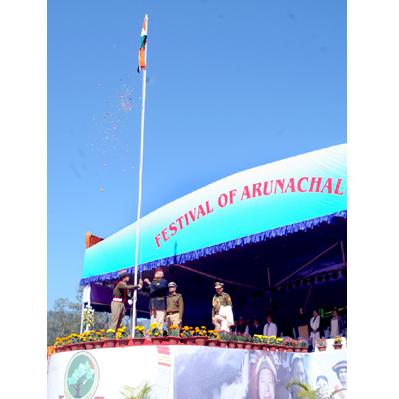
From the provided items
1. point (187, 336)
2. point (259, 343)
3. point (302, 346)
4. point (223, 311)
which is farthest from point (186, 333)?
point (302, 346)

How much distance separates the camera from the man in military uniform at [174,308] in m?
12.8

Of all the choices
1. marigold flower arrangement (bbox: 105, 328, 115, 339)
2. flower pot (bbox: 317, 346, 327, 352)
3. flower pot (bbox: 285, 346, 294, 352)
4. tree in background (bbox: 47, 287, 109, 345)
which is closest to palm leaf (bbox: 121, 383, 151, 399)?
marigold flower arrangement (bbox: 105, 328, 115, 339)

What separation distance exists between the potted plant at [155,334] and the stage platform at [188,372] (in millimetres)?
125

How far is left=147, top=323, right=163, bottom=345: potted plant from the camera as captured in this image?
37.2 feet

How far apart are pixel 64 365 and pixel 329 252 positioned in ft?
28.6

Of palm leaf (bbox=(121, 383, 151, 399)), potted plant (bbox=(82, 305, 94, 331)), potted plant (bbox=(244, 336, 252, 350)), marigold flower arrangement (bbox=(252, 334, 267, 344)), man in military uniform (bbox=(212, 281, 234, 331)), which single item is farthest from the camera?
potted plant (bbox=(82, 305, 94, 331))

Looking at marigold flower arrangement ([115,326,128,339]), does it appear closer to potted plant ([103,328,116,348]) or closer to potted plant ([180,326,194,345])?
potted plant ([103,328,116,348])

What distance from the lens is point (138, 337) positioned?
455 inches

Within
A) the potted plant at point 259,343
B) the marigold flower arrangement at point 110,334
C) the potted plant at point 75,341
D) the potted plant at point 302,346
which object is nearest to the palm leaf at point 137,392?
the marigold flower arrangement at point 110,334

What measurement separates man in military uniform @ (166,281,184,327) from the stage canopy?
2495mm

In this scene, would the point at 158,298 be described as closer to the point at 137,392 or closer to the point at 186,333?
the point at 186,333
